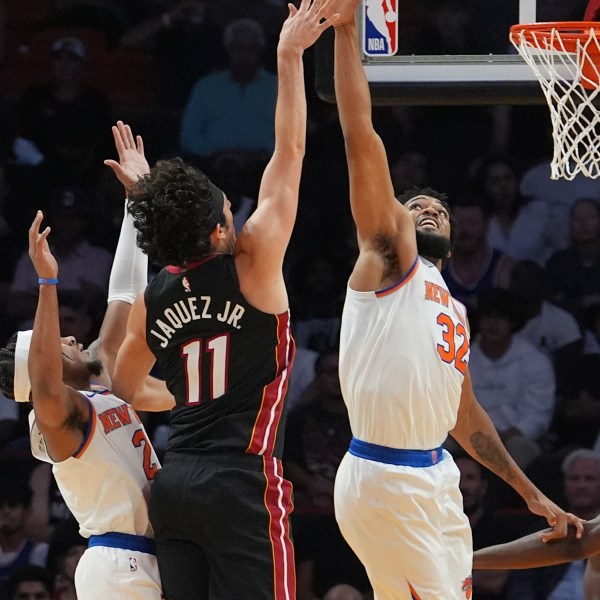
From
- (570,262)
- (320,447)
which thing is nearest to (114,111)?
(320,447)

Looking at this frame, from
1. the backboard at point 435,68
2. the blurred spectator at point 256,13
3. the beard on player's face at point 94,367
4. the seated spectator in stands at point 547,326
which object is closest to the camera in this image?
the beard on player's face at point 94,367

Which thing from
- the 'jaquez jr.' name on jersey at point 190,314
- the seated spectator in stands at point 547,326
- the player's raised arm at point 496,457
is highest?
the 'jaquez jr.' name on jersey at point 190,314

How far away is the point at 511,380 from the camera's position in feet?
24.6

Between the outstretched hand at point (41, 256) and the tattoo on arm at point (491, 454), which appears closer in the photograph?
the outstretched hand at point (41, 256)

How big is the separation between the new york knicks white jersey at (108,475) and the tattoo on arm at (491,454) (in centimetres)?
137

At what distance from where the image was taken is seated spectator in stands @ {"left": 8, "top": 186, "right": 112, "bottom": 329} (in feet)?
25.8

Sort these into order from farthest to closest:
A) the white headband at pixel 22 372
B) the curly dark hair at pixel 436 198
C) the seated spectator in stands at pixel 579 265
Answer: the seated spectator in stands at pixel 579 265 < the curly dark hair at pixel 436 198 < the white headband at pixel 22 372

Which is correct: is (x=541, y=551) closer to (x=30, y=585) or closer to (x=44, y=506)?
(x=30, y=585)

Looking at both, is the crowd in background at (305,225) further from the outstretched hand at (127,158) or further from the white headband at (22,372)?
the white headband at (22,372)

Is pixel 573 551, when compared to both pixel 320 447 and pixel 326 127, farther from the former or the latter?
pixel 326 127

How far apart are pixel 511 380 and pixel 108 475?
3812 mm

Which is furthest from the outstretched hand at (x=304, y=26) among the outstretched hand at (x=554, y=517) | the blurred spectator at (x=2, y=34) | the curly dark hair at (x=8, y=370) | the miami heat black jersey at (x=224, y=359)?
the blurred spectator at (x=2, y=34)

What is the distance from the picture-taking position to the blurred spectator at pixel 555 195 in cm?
782

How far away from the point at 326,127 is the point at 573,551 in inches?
153
